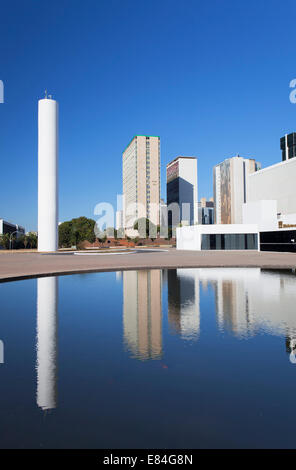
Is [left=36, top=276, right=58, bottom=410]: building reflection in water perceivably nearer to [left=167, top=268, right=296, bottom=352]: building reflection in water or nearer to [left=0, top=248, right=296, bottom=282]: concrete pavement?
[left=167, top=268, right=296, bottom=352]: building reflection in water

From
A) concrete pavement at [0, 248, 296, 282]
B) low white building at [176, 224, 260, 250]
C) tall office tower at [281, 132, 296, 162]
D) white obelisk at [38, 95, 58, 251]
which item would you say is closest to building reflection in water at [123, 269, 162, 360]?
concrete pavement at [0, 248, 296, 282]

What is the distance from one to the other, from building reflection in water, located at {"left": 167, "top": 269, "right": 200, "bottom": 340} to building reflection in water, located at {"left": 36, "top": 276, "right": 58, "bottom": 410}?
297cm

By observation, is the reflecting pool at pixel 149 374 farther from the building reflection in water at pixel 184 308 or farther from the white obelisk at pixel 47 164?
the white obelisk at pixel 47 164

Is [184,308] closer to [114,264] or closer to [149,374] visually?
[149,374]

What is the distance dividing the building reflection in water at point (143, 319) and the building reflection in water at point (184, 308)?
0.42m

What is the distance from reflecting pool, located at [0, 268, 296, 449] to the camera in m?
3.88

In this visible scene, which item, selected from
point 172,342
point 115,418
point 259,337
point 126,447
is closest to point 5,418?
point 115,418

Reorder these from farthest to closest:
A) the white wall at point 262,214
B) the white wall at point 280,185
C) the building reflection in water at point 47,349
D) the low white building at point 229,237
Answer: the white wall at point 280,185 → the low white building at point 229,237 → the white wall at point 262,214 → the building reflection in water at point 47,349

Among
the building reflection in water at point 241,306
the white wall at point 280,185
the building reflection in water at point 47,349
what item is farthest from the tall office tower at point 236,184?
the building reflection in water at point 47,349

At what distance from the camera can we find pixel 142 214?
488ft

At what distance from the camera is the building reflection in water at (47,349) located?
15.6 ft

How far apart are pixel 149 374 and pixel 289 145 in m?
198

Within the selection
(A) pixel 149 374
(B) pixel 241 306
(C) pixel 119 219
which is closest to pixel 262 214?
(B) pixel 241 306

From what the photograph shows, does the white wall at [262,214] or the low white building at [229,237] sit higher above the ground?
the white wall at [262,214]
